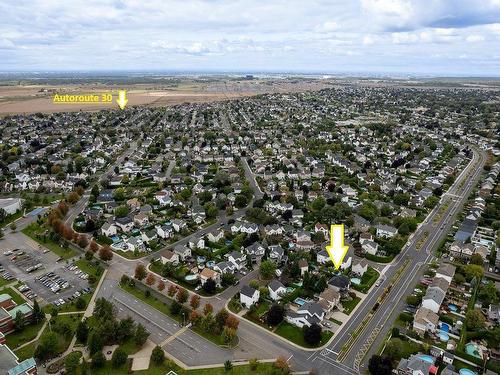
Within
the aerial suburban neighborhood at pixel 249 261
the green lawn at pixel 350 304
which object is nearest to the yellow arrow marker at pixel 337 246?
the aerial suburban neighborhood at pixel 249 261

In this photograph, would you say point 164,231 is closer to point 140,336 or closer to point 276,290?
point 276,290

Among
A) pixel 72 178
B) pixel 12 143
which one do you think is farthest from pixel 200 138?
pixel 12 143

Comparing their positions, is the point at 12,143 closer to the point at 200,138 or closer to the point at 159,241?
the point at 200,138

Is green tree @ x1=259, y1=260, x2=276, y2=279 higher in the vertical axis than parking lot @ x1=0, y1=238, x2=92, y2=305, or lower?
higher

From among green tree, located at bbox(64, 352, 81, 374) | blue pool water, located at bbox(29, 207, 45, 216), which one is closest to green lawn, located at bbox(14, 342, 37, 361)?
green tree, located at bbox(64, 352, 81, 374)

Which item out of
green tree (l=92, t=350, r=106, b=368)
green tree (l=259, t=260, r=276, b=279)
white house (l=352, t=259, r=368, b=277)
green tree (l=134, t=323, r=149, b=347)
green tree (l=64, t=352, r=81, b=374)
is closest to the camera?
green tree (l=64, t=352, r=81, b=374)

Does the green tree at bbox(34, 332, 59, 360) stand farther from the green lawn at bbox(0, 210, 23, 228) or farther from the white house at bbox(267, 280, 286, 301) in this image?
the green lawn at bbox(0, 210, 23, 228)
